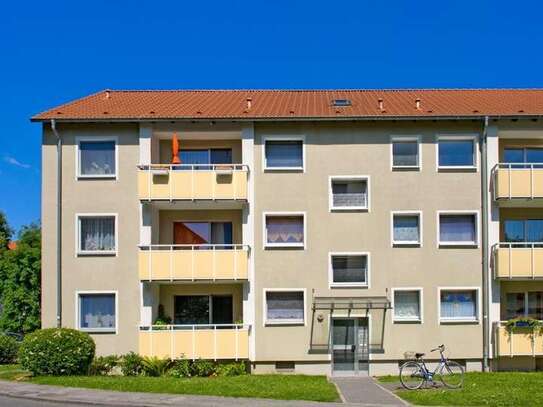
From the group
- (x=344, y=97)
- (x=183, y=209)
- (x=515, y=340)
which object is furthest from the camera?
(x=344, y=97)

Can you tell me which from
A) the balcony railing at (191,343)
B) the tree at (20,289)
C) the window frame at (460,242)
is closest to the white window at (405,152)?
the window frame at (460,242)

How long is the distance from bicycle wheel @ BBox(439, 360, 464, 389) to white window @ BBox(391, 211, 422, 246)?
5.65m

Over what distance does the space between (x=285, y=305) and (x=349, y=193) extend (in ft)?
14.9

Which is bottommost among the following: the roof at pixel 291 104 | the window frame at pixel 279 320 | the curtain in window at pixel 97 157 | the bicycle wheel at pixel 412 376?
the bicycle wheel at pixel 412 376

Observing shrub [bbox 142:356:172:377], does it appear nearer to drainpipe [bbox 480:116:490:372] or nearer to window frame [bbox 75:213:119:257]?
window frame [bbox 75:213:119:257]

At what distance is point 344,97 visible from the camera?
28156 mm

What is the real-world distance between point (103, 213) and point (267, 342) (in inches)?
285

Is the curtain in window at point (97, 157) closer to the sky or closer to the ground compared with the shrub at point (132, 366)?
closer to the sky

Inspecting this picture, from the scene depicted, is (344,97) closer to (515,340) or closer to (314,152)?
(314,152)

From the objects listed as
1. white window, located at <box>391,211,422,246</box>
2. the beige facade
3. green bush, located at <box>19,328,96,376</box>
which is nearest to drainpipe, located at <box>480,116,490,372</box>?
the beige facade

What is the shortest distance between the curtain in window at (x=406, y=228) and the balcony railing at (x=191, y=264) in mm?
5450

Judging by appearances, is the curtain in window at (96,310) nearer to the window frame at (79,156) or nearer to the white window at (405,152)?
the window frame at (79,156)

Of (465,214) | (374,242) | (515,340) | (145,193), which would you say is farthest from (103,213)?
(515,340)

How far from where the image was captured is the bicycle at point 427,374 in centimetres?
1856
